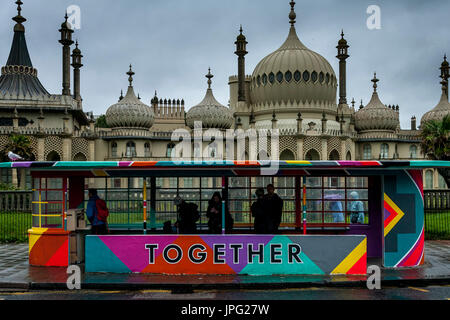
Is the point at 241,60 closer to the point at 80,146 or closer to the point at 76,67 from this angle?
the point at 76,67

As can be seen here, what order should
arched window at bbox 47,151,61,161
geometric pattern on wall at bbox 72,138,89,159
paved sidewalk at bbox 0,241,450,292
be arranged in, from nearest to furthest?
1. paved sidewalk at bbox 0,241,450,292
2. arched window at bbox 47,151,61,161
3. geometric pattern on wall at bbox 72,138,89,159

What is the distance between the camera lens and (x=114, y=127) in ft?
171

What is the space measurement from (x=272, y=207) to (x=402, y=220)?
124 inches

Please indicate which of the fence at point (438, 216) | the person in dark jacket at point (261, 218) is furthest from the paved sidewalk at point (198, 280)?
the fence at point (438, 216)

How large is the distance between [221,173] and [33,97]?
40.9 meters

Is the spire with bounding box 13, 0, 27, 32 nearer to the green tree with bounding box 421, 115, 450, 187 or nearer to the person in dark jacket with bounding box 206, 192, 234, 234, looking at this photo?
the green tree with bounding box 421, 115, 450, 187

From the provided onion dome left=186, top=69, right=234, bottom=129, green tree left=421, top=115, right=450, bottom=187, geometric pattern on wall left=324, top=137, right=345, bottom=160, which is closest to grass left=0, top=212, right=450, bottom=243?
green tree left=421, top=115, right=450, bottom=187

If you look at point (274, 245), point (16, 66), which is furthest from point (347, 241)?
point (16, 66)

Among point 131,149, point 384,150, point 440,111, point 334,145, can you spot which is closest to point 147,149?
point 131,149

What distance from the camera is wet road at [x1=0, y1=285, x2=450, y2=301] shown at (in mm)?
10711

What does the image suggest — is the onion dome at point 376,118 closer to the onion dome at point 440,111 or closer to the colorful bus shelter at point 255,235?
the onion dome at point 440,111

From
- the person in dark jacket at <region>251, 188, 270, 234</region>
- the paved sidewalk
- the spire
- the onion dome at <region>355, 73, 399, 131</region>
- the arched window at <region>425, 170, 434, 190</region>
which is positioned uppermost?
the spire

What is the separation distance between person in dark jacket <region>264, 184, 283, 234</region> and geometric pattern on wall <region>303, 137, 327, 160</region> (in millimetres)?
37424

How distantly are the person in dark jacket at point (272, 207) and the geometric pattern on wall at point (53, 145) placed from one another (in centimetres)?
3776
